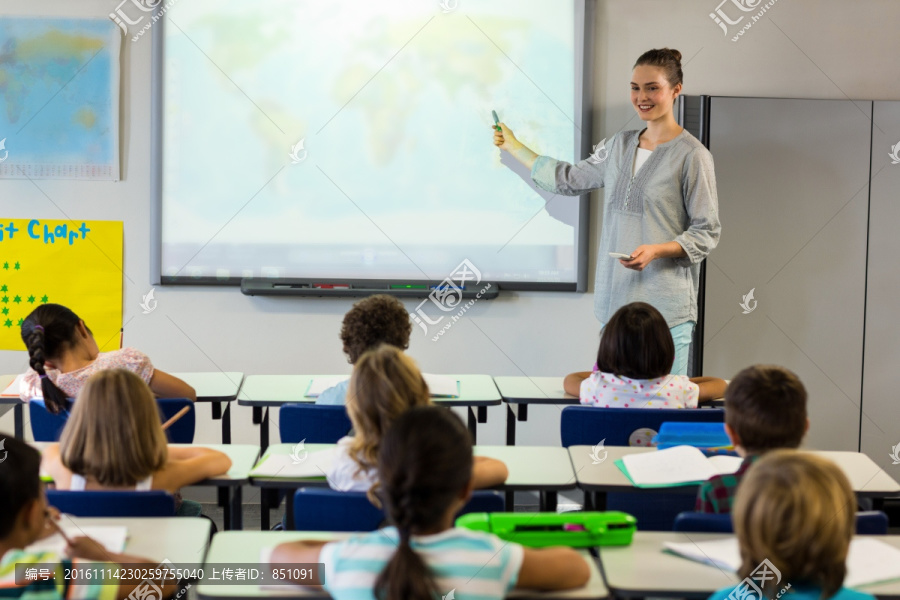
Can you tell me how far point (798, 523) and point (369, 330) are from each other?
1730mm

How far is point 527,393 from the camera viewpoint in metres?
3.35

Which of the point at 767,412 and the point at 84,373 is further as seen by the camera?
the point at 84,373

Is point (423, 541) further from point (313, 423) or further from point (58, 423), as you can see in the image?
point (58, 423)

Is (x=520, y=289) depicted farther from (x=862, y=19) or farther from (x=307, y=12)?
(x=862, y=19)

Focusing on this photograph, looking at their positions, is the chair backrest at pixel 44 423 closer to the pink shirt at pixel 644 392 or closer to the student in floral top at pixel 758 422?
the pink shirt at pixel 644 392

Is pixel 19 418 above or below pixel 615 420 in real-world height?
below

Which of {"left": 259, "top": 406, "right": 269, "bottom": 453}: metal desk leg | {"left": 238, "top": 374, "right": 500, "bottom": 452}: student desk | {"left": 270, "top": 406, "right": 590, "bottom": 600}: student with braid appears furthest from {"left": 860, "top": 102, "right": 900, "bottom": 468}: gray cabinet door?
{"left": 270, "top": 406, "right": 590, "bottom": 600}: student with braid

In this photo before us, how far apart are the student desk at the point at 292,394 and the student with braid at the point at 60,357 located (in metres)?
0.40

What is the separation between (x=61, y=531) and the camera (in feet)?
5.59

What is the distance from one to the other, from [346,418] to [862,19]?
3.12m

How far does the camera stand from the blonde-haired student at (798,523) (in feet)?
4.67

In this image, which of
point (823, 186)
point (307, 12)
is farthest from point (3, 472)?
point (823, 186)

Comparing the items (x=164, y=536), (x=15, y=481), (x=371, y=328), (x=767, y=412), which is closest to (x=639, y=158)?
(x=371, y=328)

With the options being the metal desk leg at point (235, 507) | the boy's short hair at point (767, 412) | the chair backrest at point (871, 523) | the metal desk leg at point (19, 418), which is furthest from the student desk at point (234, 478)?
the chair backrest at point (871, 523)
